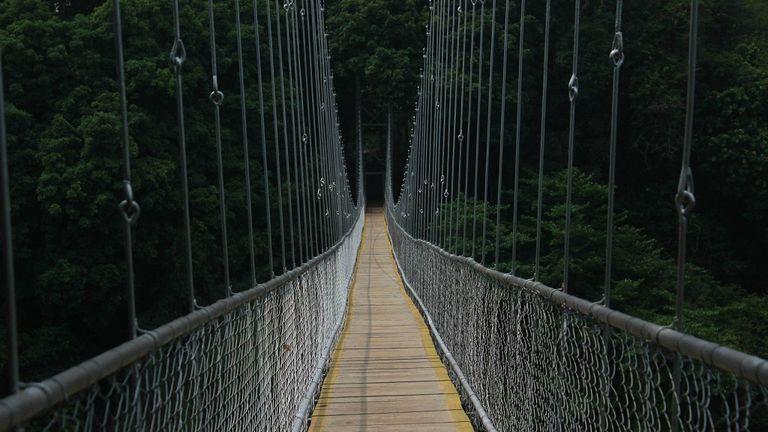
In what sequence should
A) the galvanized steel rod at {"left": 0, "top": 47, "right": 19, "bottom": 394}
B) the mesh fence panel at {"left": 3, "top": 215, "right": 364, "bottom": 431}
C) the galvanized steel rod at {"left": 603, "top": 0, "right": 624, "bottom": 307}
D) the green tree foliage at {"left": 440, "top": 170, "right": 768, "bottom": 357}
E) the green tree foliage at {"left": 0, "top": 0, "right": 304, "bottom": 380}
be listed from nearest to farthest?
the galvanized steel rod at {"left": 0, "top": 47, "right": 19, "bottom": 394} → the mesh fence panel at {"left": 3, "top": 215, "right": 364, "bottom": 431} → the galvanized steel rod at {"left": 603, "top": 0, "right": 624, "bottom": 307} → the green tree foliage at {"left": 440, "top": 170, "right": 768, "bottom": 357} → the green tree foliage at {"left": 0, "top": 0, "right": 304, "bottom": 380}

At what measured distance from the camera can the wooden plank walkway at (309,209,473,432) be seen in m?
2.69

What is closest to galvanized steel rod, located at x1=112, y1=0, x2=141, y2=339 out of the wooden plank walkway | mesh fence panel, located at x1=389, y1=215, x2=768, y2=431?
mesh fence panel, located at x1=389, y1=215, x2=768, y2=431

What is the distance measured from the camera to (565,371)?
1616mm

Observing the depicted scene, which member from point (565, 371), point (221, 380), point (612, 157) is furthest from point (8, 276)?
point (565, 371)

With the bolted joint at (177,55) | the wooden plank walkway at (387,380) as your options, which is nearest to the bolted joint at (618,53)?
the bolted joint at (177,55)

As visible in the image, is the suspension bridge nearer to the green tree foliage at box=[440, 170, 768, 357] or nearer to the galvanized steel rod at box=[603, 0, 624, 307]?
the galvanized steel rod at box=[603, 0, 624, 307]

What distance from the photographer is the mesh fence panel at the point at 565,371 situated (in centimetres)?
105

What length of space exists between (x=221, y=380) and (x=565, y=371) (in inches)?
27.7

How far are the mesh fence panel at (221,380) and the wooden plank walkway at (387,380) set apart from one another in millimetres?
191

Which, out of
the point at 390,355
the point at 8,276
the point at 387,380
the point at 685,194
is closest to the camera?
the point at 8,276

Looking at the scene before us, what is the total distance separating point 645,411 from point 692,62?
52 centimetres

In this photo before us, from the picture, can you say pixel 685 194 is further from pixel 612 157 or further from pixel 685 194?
pixel 612 157

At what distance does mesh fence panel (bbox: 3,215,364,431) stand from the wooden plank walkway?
191mm

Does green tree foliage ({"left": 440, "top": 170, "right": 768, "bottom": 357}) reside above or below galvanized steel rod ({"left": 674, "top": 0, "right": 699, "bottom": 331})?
below
